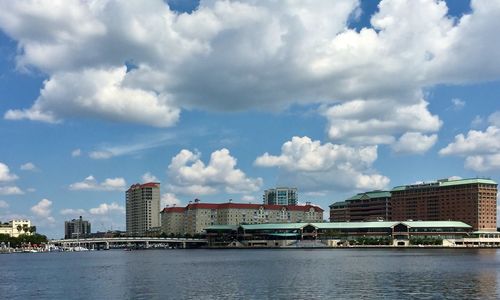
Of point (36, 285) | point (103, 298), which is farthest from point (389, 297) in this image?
point (36, 285)

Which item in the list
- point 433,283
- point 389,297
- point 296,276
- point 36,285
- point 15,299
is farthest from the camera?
point 296,276

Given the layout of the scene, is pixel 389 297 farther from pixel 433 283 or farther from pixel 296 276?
pixel 296 276

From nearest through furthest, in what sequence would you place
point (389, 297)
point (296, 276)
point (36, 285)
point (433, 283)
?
point (389, 297) → point (433, 283) → point (36, 285) → point (296, 276)

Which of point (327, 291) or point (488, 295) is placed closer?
point (488, 295)

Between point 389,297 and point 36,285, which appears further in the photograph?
point 36,285

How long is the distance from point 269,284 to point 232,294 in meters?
12.9

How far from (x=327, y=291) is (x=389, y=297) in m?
9.24

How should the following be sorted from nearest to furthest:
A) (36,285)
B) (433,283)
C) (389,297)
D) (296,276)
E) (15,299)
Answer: (389,297) → (15,299) → (433,283) → (36,285) → (296,276)

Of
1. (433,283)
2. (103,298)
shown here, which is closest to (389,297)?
(433,283)

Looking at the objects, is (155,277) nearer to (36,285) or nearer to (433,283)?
(36,285)

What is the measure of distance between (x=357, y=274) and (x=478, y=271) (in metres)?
20.9

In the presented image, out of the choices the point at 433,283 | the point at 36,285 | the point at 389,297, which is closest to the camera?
the point at 389,297

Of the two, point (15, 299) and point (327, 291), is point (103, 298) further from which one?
point (327, 291)

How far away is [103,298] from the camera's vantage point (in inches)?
3002
